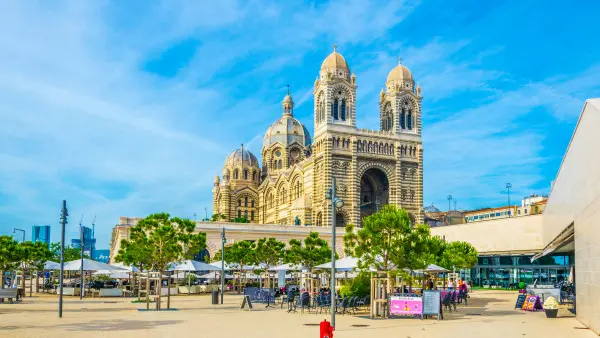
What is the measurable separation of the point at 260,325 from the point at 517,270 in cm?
4007

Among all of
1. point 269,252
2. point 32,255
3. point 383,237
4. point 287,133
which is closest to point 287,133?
point 287,133

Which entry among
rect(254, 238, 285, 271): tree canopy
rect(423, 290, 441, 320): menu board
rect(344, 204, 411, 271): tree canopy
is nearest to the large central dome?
rect(254, 238, 285, 271): tree canopy

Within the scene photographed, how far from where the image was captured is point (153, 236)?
3478 centimetres

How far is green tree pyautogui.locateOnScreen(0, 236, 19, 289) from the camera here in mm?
46200

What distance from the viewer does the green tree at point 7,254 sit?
46.2 m

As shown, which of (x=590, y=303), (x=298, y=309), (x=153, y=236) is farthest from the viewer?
(x=153, y=236)

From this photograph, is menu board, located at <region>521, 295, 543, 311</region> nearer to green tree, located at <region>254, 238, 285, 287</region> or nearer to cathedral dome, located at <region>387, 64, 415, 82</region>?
green tree, located at <region>254, 238, 285, 287</region>

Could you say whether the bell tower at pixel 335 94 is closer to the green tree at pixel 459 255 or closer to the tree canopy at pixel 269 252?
the tree canopy at pixel 269 252

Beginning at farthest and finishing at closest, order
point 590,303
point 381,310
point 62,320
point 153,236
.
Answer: point 153,236 → point 381,310 → point 62,320 → point 590,303

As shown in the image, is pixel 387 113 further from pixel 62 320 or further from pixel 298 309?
pixel 62 320

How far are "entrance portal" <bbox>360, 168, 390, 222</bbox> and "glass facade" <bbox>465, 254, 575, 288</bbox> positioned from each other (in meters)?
24.5

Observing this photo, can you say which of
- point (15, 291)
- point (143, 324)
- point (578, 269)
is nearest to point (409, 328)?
point (578, 269)

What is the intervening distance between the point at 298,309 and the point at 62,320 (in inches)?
466

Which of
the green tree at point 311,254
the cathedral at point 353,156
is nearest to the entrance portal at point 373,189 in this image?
the cathedral at point 353,156
